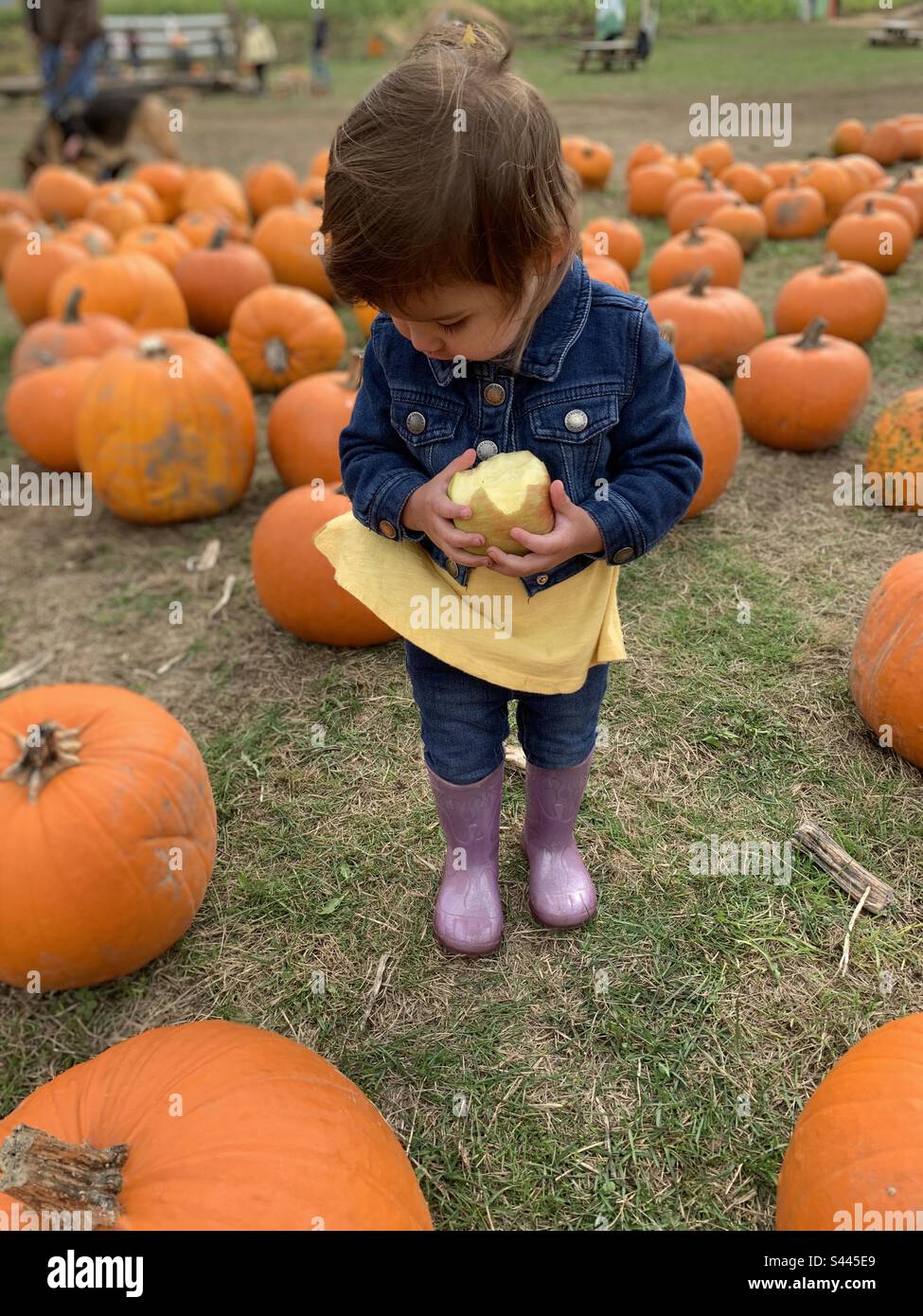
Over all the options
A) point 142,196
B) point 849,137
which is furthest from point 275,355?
point 849,137

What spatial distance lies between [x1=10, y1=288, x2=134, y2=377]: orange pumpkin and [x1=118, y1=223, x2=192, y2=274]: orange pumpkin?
155 cm

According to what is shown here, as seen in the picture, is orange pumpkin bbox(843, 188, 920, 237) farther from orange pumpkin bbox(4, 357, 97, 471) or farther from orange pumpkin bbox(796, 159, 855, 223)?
orange pumpkin bbox(4, 357, 97, 471)

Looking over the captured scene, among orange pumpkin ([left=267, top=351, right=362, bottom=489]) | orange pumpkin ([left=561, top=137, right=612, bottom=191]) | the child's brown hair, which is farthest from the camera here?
orange pumpkin ([left=561, top=137, right=612, bottom=191])

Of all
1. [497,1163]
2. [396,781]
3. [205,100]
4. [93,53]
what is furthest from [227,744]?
[205,100]

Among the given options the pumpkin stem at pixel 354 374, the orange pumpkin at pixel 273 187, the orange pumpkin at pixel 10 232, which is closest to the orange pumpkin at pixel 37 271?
the orange pumpkin at pixel 10 232

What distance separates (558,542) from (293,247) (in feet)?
20.6

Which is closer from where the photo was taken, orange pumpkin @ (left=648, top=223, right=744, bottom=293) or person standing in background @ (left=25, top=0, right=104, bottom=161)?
orange pumpkin @ (left=648, top=223, right=744, bottom=293)

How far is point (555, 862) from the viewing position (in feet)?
8.00

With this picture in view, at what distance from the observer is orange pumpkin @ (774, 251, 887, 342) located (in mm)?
5402

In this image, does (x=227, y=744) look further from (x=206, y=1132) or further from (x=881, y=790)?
(x=881, y=790)

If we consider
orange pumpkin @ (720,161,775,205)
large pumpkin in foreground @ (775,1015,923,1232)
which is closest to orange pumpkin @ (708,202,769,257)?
orange pumpkin @ (720,161,775,205)

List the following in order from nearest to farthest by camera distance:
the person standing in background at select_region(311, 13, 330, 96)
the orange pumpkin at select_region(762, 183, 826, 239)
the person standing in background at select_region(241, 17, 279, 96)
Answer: the orange pumpkin at select_region(762, 183, 826, 239) → the person standing in background at select_region(311, 13, 330, 96) → the person standing in background at select_region(241, 17, 279, 96)

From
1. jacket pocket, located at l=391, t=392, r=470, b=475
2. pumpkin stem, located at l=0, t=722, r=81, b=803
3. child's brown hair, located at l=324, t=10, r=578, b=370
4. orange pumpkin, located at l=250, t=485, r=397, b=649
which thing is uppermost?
child's brown hair, located at l=324, t=10, r=578, b=370

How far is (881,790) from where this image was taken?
2.74 metres
